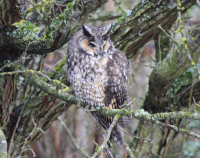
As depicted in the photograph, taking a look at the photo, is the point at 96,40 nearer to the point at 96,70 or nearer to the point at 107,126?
the point at 96,70

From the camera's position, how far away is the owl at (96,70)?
2.27m

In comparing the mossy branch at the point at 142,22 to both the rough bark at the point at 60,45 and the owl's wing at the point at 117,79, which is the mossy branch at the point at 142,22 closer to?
the rough bark at the point at 60,45

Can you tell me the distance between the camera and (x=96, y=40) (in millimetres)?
2145

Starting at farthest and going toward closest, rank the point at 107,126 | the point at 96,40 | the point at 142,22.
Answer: the point at 107,126 → the point at 142,22 → the point at 96,40

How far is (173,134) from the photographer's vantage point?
2.96 metres

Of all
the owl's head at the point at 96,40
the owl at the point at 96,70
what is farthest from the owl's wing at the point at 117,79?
the owl's head at the point at 96,40

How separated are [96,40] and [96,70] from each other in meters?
0.30

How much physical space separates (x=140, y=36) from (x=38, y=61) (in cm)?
149

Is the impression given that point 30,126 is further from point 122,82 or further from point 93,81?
point 122,82

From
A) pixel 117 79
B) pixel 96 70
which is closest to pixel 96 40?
pixel 96 70

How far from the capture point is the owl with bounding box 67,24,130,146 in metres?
2.27

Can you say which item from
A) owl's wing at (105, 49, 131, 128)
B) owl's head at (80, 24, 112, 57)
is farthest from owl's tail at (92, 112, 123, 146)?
owl's head at (80, 24, 112, 57)

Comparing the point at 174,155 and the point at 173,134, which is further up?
the point at 173,134

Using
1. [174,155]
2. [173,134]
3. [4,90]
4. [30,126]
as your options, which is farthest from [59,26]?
[174,155]
